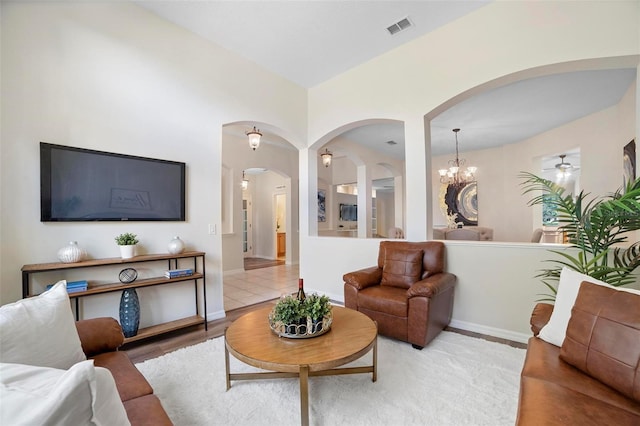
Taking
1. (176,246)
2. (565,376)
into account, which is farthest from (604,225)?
(176,246)

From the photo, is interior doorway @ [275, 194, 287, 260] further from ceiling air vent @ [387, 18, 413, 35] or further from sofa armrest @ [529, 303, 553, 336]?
sofa armrest @ [529, 303, 553, 336]

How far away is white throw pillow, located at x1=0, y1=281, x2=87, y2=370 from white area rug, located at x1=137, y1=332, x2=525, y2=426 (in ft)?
2.69

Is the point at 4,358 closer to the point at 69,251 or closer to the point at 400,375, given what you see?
the point at 69,251

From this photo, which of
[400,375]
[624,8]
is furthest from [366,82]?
[400,375]

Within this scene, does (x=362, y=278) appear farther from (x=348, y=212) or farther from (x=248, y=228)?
(x=248, y=228)

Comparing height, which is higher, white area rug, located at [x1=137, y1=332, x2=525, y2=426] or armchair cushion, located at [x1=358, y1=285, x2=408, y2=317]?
armchair cushion, located at [x1=358, y1=285, x2=408, y2=317]

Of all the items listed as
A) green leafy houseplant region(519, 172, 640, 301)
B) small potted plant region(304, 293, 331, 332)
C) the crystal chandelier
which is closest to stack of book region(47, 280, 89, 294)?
small potted plant region(304, 293, 331, 332)

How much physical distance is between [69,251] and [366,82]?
3939 millimetres

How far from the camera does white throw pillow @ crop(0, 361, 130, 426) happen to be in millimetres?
483

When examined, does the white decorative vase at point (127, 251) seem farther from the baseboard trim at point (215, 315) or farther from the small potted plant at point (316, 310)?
the small potted plant at point (316, 310)

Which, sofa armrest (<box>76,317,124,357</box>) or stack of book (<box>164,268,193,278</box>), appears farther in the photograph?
stack of book (<box>164,268,193,278</box>)

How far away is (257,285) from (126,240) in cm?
284

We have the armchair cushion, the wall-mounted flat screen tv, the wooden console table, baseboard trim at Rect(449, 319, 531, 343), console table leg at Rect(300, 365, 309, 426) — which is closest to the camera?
console table leg at Rect(300, 365, 309, 426)

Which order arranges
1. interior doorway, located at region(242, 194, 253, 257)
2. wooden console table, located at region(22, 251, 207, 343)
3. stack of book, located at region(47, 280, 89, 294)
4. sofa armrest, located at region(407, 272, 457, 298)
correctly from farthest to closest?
interior doorway, located at region(242, 194, 253, 257), sofa armrest, located at region(407, 272, 457, 298), stack of book, located at region(47, 280, 89, 294), wooden console table, located at region(22, 251, 207, 343)
